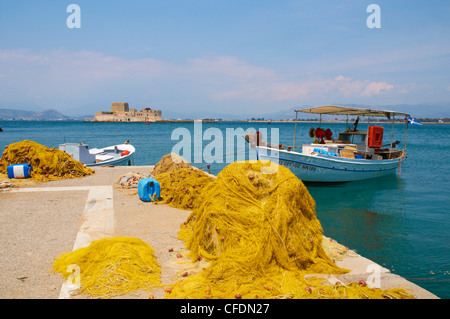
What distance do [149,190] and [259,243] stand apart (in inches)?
207

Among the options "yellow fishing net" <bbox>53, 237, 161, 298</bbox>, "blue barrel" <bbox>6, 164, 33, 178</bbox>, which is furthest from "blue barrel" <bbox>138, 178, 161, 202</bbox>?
"blue barrel" <bbox>6, 164, 33, 178</bbox>

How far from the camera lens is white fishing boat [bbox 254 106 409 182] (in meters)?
15.7

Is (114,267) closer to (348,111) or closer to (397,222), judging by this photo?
(397,222)

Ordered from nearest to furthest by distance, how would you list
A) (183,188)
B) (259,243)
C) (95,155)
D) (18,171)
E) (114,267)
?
1. (114,267)
2. (259,243)
3. (183,188)
4. (18,171)
5. (95,155)

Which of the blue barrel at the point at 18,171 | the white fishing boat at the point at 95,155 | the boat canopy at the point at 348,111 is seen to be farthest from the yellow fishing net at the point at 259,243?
the white fishing boat at the point at 95,155

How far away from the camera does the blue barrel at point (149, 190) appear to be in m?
9.20

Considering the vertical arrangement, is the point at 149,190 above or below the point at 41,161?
below

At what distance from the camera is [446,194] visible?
16797mm

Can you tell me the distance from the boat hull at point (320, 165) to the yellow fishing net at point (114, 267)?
1110cm

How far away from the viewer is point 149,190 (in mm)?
9336

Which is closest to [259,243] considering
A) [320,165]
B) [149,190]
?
[149,190]

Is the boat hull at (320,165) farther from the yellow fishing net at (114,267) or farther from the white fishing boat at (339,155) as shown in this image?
the yellow fishing net at (114,267)

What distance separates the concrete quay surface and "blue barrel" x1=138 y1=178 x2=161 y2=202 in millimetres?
299
